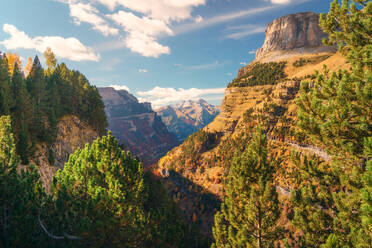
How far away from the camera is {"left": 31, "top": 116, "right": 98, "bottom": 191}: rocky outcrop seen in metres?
34.5

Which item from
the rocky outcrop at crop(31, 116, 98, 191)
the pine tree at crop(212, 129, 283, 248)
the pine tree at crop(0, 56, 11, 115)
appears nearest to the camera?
the pine tree at crop(212, 129, 283, 248)

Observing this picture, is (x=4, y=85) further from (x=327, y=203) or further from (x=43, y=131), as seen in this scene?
(x=327, y=203)

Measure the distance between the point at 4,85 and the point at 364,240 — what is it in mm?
54355

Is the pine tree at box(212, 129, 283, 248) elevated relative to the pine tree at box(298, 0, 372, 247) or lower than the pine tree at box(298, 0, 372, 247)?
lower

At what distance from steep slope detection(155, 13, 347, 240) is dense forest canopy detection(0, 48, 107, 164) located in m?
75.9

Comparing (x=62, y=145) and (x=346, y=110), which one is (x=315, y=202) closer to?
(x=346, y=110)

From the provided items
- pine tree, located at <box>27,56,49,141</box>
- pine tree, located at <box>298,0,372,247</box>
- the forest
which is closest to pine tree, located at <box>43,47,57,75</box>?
pine tree, located at <box>27,56,49,141</box>

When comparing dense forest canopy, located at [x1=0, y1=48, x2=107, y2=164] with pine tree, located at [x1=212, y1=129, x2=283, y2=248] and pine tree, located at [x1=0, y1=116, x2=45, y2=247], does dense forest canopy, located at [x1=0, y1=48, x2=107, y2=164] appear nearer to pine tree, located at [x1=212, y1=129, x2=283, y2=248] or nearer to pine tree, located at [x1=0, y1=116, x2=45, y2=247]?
pine tree, located at [x1=0, y1=116, x2=45, y2=247]

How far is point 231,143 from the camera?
13588cm

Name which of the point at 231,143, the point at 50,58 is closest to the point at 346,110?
the point at 50,58

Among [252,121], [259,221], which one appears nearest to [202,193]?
[252,121]

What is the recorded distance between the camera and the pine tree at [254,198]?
1619cm

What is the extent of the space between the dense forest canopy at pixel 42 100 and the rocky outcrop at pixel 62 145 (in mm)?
2234

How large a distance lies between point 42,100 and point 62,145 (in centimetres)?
1460
